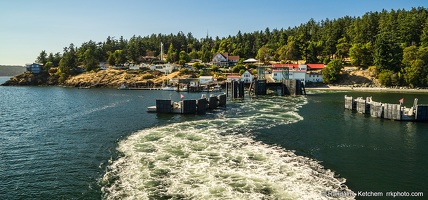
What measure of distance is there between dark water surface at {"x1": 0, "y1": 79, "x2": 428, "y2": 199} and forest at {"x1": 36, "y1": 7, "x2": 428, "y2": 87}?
6605cm

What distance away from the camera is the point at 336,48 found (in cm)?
13488

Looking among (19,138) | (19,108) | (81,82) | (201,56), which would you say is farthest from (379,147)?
(201,56)

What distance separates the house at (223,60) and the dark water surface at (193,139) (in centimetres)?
10108

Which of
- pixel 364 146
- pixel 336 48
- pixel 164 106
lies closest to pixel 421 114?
pixel 364 146

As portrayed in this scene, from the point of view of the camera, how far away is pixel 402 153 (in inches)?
1174

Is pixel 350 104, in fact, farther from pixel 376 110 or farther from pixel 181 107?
pixel 181 107

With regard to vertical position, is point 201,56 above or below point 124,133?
above

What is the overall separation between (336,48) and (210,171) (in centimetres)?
12770

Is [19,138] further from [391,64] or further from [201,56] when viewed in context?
[201,56]

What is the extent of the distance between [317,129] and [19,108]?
200 ft

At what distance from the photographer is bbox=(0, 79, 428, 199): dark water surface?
2239 cm

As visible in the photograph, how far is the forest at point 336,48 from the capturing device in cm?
→ 10862

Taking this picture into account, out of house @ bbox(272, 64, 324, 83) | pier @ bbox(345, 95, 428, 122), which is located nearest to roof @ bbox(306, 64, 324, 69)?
house @ bbox(272, 64, 324, 83)

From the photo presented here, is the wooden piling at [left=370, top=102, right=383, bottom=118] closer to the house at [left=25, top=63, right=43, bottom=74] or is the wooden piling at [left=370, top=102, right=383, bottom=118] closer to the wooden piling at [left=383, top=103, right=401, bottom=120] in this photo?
the wooden piling at [left=383, top=103, right=401, bottom=120]
